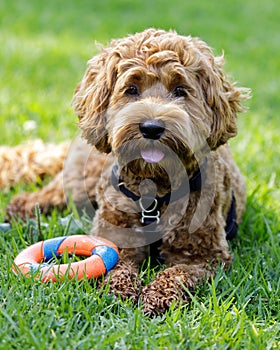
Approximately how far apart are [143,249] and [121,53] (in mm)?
1275

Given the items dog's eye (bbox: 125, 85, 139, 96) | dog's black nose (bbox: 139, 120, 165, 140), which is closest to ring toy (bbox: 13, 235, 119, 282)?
dog's black nose (bbox: 139, 120, 165, 140)

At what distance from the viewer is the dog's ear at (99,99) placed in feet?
12.9

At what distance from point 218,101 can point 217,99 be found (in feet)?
0.05

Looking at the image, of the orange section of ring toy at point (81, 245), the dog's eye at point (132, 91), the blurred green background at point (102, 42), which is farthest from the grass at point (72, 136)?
the dog's eye at point (132, 91)

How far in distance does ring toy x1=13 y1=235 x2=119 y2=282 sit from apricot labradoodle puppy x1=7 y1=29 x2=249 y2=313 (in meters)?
0.10

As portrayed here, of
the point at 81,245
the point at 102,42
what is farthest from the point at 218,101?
the point at 102,42

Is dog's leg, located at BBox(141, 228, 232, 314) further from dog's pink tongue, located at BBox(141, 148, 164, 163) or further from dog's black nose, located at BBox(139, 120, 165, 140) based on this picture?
dog's black nose, located at BBox(139, 120, 165, 140)

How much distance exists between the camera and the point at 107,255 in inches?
148

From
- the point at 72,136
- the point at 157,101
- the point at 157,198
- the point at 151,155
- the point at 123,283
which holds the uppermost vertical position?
the point at 157,101

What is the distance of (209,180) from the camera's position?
13.2 feet

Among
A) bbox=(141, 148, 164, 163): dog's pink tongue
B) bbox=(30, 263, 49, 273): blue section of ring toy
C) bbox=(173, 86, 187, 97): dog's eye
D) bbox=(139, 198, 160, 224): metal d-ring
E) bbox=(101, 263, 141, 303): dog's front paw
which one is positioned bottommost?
bbox=(101, 263, 141, 303): dog's front paw

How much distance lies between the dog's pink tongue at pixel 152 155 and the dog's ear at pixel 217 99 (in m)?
0.43

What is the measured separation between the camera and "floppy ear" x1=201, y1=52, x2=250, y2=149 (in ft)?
12.7

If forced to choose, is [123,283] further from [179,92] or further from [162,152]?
[179,92]
